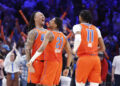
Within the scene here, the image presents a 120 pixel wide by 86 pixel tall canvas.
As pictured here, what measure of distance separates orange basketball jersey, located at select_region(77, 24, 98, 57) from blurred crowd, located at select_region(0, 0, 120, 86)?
7.25 m

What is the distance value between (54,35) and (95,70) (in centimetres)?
107

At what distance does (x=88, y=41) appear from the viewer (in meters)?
6.08

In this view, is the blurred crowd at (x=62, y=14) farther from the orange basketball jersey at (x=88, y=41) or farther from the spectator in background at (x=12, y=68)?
the orange basketball jersey at (x=88, y=41)

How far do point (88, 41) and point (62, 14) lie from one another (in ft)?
31.2

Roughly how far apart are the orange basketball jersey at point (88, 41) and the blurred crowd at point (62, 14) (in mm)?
7253

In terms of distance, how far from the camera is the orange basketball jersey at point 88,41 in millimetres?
6043

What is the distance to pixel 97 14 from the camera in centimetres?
1512

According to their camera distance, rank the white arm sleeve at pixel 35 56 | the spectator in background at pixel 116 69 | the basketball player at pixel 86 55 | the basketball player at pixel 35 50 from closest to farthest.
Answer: the basketball player at pixel 86 55, the white arm sleeve at pixel 35 56, the basketball player at pixel 35 50, the spectator in background at pixel 116 69

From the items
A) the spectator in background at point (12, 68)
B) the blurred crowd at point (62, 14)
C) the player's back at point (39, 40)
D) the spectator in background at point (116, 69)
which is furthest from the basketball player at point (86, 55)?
the blurred crowd at point (62, 14)

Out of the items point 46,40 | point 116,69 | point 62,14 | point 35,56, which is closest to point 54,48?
point 46,40

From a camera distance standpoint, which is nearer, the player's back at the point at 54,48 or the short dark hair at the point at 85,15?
the short dark hair at the point at 85,15

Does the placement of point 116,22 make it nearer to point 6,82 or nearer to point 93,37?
point 6,82

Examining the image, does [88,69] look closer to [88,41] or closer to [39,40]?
[88,41]

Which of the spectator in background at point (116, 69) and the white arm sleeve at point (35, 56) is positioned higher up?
the white arm sleeve at point (35, 56)
